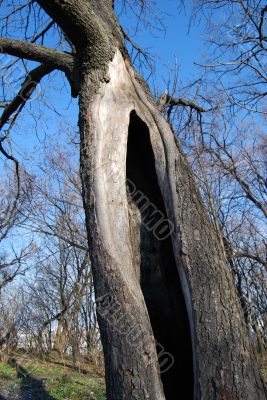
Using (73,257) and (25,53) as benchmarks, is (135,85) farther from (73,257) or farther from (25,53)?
(73,257)

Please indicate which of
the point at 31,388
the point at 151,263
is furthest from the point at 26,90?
the point at 31,388

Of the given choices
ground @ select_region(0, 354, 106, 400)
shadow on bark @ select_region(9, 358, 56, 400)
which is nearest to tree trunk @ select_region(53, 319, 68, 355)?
ground @ select_region(0, 354, 106, 400)

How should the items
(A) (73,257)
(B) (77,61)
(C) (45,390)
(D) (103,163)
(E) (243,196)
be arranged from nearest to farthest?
(D) (103,163) → (B) (77,61) → (C) (45,390) → (E) (243,196) → (A) (73,257)

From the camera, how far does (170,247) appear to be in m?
2.22

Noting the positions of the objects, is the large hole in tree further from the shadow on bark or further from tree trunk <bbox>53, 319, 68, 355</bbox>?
tree trunk <bbox>53, 319, 68, 355</bbox>

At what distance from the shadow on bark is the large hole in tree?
17.8 feet

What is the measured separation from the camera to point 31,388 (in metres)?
7.63

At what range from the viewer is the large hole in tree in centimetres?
206

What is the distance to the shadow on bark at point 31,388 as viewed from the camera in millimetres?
6695

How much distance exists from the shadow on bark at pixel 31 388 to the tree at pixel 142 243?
5600 millimetres

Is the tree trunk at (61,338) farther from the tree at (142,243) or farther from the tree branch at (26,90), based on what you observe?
the tree at (142,243)

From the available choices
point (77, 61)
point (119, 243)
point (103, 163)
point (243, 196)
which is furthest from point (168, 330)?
point (243, 196)

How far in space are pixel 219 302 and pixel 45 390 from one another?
276 inches

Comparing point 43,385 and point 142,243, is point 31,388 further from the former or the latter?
point 142,243
